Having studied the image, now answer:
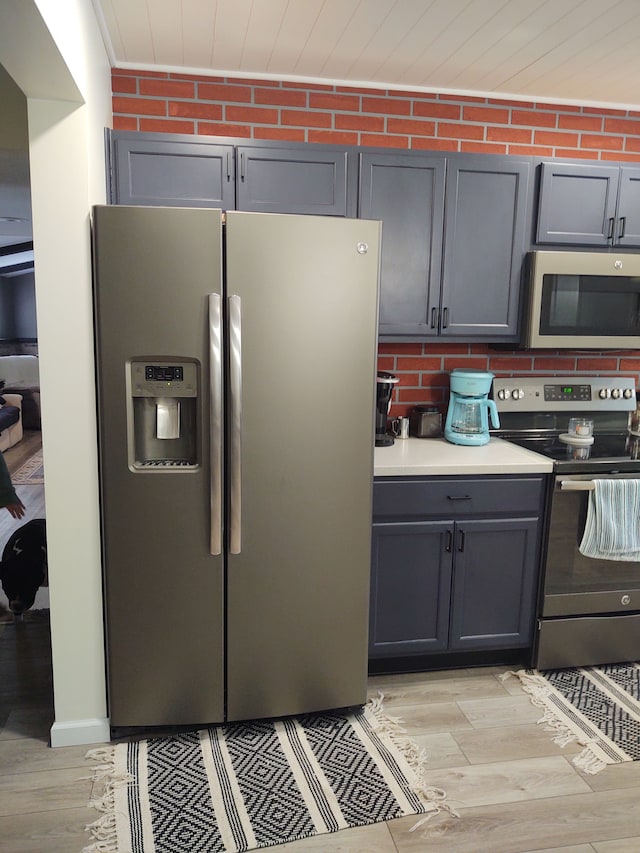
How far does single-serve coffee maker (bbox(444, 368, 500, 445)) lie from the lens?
2.85 metres

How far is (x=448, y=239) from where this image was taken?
269 centimetres

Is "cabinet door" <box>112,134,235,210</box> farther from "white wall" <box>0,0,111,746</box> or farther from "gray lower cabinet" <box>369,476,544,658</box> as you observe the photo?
"gray lower cabinet" <box>369,476,544,658</box>

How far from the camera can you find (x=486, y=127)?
9.85ft

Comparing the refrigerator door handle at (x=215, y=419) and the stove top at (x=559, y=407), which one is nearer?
the refrigerator door handle at (x=215, y=419)

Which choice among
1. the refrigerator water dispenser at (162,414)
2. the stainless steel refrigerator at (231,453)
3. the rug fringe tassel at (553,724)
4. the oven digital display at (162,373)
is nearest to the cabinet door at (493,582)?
the rug fringe tassel at (553,724)

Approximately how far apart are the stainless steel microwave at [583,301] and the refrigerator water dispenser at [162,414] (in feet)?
5.03

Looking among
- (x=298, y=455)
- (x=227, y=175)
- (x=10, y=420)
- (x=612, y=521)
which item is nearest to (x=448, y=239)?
(x=227, y=175)

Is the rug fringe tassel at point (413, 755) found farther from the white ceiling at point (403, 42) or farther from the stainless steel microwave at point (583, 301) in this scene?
the white ceiling at point (403, 42)

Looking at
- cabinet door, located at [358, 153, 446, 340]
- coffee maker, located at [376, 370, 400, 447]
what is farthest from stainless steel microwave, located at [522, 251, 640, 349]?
coffee maker, located at [376, 370, 400, 447]

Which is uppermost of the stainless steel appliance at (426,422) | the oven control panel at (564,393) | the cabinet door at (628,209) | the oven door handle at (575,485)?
the cabinet door at (628,209)

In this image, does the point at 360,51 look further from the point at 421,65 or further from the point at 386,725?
the point at 386,725

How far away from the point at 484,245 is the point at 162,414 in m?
1.56

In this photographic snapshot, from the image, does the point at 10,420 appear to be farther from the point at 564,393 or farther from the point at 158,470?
the point at 564,393

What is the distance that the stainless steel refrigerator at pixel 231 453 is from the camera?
1967 millimetres
